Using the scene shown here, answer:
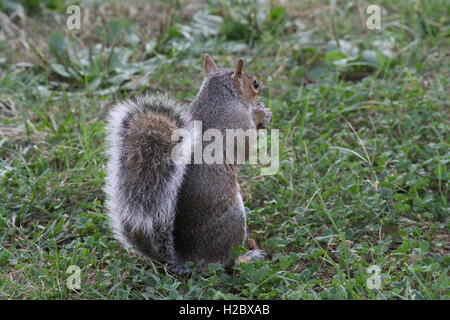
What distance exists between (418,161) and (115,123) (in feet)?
5.05

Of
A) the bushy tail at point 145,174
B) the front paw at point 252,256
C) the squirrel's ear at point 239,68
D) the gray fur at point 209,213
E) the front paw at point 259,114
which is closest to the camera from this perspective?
the bushy tail at point 145,174

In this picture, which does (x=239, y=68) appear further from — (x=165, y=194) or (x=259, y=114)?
(x=165, y=194)

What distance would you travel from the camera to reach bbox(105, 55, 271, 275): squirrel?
7.76ft

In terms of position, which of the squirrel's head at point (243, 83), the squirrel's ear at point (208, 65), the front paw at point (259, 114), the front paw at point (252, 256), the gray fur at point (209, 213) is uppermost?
the squirrel's ear at point (208, 65)

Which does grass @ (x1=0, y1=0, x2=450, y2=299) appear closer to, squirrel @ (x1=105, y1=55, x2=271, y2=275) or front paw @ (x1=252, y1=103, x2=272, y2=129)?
squirrel @ (x1=105, y1=55, x2=271, y2=275)

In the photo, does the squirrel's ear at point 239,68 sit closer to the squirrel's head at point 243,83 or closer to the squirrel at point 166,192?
the squirrel's head at point 243,83

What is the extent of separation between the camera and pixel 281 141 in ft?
11.2

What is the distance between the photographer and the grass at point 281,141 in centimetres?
248

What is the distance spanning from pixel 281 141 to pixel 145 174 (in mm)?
1183

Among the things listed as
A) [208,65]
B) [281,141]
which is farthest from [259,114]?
[281,141]

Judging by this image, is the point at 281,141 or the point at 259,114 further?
the point at 281,141

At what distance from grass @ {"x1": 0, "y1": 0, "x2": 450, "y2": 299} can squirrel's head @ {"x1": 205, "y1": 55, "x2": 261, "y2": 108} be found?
0.44m

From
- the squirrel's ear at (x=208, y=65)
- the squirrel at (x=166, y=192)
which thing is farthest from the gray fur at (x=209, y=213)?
the squirrel's ear at (x=208, y=65)
